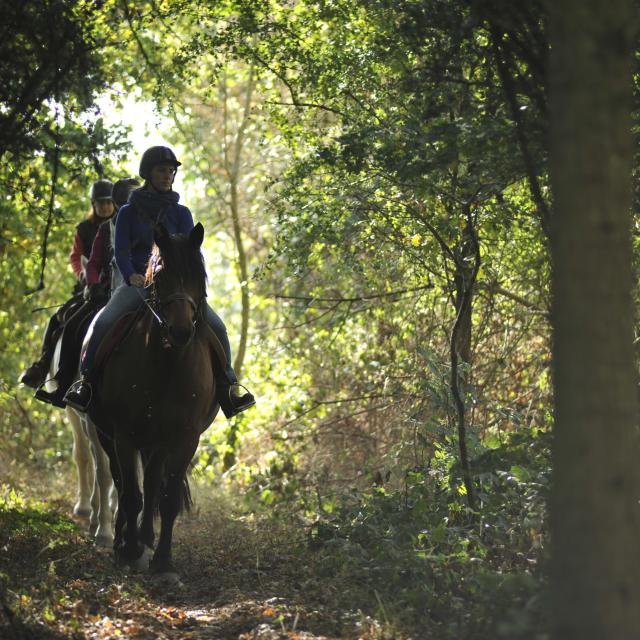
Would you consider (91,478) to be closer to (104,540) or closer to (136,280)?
(104,540)

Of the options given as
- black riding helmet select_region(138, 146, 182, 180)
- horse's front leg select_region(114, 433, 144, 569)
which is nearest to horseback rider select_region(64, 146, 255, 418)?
black riding helmet select_region(138, 146, 182, 180)

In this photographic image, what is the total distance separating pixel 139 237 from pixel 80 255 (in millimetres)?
2855

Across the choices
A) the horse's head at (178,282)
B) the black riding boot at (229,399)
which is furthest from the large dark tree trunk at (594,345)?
the black riding boot at (229,399)

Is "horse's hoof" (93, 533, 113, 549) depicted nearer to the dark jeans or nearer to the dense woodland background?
the dense woodland background

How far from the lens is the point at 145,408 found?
785 cm

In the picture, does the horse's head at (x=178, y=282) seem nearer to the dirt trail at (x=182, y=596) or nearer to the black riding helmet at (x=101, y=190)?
the dirt trail at (x=182, y=596)

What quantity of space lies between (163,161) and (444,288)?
331cm

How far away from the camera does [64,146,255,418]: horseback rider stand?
826 centimetres

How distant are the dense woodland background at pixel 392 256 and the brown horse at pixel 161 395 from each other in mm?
1141

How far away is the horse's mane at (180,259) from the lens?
24.2 ft

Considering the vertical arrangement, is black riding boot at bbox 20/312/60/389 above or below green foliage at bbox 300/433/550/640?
above

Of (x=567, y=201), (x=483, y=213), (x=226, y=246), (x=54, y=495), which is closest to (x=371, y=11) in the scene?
(x=483, y=213)

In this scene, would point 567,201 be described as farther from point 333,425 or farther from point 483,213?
point 333,425

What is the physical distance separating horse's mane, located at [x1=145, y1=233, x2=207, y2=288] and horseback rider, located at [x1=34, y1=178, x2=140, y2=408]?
1616 millimetres
